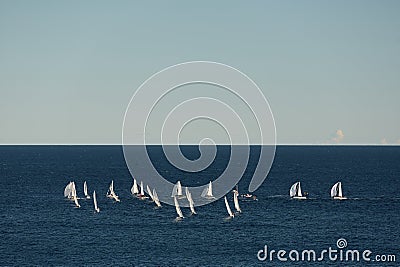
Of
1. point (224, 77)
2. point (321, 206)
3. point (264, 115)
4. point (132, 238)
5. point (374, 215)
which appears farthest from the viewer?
point (321, 206)

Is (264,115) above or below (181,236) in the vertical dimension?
above

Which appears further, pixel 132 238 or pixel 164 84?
pixel 132 238

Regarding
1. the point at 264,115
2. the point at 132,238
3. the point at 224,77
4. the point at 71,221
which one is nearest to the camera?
the point at 264,115

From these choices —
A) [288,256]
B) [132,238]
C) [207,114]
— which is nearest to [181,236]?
[132,238]

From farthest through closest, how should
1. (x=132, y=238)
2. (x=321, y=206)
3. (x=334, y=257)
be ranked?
(x=321, y=206), (x=132, y=238), (x=334, y=257)

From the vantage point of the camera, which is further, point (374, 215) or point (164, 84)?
point (374, 215)

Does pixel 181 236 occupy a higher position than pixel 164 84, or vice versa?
pixel 164 84

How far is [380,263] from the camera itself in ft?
400

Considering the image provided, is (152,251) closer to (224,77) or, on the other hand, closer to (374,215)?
(224,77)

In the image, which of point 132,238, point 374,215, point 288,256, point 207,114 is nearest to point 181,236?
point 132,238

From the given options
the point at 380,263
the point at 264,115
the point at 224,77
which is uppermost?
the point at 224,77

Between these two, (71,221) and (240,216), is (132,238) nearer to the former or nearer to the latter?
(71,221)

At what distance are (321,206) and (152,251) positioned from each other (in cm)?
8085

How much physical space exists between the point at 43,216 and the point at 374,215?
3404 inches
